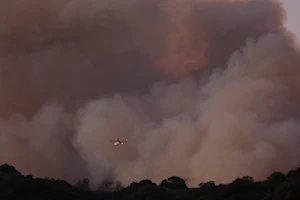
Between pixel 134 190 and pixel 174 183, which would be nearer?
pixel 134 190

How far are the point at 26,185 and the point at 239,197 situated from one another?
216 ft

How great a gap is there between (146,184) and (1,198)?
137ft

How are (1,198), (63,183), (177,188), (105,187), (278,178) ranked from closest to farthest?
(278,178)
(1,198)
(63,183)
(177,188)
(105,187)

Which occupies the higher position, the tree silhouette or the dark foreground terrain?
→ the tree silhouette

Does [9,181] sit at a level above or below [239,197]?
above

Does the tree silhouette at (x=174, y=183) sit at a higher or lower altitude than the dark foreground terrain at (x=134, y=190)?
higher

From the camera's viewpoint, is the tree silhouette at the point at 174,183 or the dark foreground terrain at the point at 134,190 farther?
the tree silhouette at the point at 174,183

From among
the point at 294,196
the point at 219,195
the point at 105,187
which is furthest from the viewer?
the point at 105,187

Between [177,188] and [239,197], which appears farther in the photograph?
[177,188]

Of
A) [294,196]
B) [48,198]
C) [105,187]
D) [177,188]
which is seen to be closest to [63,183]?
[48,198]

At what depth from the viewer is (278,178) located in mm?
79938

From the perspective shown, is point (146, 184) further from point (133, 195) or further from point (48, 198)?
point (48, 198)

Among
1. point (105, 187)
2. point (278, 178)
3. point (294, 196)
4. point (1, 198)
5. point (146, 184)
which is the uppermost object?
point (105, 187)

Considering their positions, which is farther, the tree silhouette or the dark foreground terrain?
the tree silhouette
